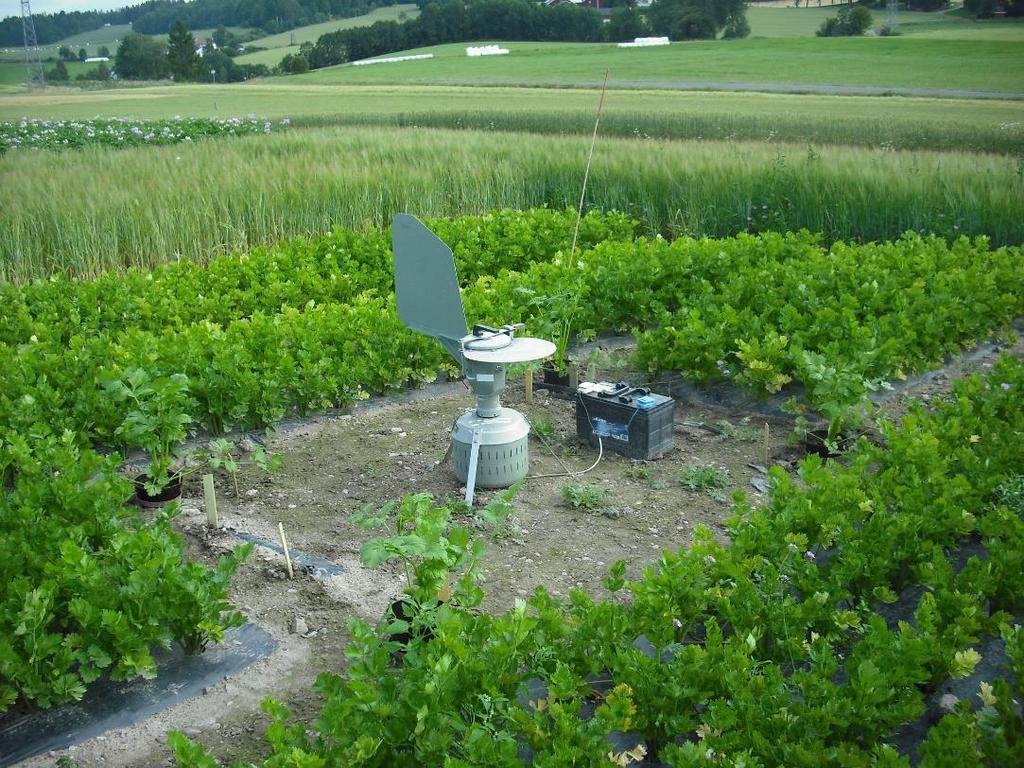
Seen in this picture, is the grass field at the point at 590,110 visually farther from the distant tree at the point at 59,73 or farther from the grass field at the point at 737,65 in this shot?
the grass field at the point at 737,65

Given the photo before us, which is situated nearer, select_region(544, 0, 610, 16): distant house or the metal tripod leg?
the metal tripod leg

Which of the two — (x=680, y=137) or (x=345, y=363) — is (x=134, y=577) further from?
(x=680, y=137)

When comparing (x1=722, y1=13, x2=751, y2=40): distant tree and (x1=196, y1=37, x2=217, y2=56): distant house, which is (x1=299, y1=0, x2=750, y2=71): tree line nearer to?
(x1=722, y1=13, x2=751, y2=40): distant tree

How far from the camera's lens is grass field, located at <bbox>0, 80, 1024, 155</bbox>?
40.4ft

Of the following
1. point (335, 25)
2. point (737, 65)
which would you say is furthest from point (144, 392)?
point (335, 25)

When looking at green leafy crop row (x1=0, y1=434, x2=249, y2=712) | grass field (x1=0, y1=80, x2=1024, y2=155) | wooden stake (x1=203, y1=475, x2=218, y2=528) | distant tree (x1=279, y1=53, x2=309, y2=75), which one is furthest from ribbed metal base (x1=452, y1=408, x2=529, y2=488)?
distant tree (x1=279, y1=53, x2=309, y2=75)

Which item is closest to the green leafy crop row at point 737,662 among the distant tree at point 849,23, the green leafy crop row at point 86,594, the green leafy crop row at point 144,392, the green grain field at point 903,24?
the green leafy crop row at point 86,594

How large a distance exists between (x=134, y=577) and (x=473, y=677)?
1232mm

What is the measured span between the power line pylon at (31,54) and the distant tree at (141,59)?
9.24 feet

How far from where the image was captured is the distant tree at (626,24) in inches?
647

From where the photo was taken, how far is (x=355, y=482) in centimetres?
497

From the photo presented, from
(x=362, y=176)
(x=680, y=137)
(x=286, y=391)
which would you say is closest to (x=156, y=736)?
(x=286, y=391)

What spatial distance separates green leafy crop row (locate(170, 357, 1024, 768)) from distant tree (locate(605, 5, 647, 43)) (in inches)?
552

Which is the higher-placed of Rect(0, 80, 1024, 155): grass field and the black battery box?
Rect(0, 80, 1024, 155): grass field
